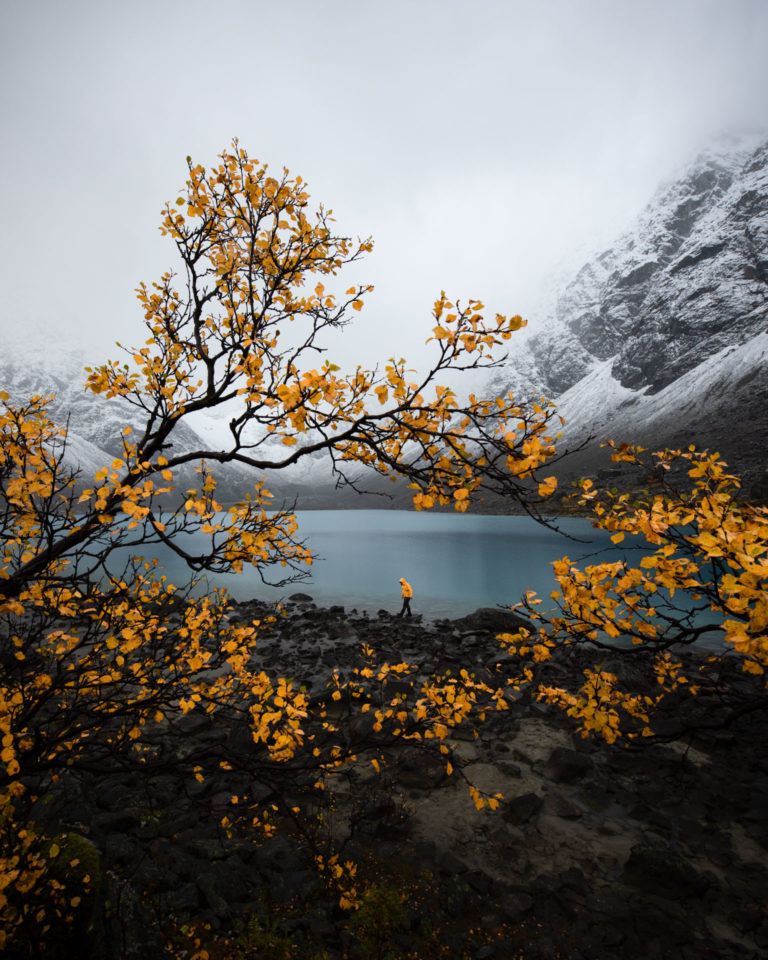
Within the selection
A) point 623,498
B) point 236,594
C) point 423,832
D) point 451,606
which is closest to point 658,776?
point 423,832

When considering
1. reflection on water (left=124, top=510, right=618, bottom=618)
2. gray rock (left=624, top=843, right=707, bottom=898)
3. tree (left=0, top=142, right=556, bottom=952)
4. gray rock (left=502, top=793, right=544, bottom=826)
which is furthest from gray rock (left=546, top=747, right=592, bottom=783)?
reflection on water (left=124, top=510, right=618, bottom=618)

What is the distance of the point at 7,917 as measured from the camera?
3.92m

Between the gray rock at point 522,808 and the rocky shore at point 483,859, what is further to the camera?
the gray rock at point 522,808

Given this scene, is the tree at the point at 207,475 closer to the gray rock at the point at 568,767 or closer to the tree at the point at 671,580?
the tree at the point at 671,580

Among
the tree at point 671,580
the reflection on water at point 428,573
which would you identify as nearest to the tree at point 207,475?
the tree at point 671,580

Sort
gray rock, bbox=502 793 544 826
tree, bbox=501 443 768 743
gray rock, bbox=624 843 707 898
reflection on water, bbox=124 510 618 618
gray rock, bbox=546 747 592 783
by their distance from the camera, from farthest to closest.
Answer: reflection on water, bbox=124 510 618 618 → gray rock, bbox=546 747 592 783 → gray rock, bbox=502 793 544 826 → gray rock, bbox=624 843 707 898 → tree, bbox=501 443 768 743

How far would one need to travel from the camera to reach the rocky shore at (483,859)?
6055mm

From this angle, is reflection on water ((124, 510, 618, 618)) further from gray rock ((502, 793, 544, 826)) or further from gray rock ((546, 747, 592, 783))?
gray rock ((502, 793, 544, 826))

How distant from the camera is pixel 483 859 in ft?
25.6

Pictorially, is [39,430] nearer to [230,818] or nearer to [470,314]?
[470,314]

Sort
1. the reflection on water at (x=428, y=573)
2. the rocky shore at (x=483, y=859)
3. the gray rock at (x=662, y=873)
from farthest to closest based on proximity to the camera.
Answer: the reflection on water at (x=428, y=573)
the gray rock at (x=662, y=873)
the rocky shore at (x=483, y=859)

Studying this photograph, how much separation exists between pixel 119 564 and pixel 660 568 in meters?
59.4

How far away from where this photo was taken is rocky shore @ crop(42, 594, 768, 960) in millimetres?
6055

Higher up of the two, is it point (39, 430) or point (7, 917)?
point (39, 430)
